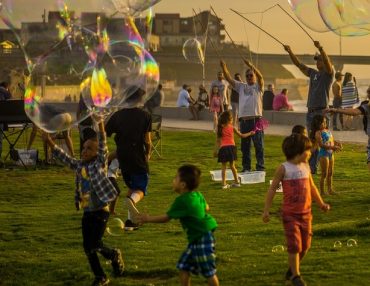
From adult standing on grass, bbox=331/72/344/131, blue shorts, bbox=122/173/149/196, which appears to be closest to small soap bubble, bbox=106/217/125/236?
blue shorts, bbox=122/173/149/196

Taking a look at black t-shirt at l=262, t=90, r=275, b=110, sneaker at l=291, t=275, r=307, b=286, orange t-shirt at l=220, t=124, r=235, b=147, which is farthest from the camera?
black t-shirt at l=262, t=90, r=275, b=110

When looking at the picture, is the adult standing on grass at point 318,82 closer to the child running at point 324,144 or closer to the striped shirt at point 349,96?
the child running at point 324,144

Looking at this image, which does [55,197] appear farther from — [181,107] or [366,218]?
[181,107]

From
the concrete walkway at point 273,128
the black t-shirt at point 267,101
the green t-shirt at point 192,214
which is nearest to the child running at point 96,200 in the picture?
the green t-shirt at point 192,214

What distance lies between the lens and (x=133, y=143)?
36.0ft

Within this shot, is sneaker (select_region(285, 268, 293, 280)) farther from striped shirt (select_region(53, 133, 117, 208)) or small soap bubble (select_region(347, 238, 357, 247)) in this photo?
small soap bubble (select_region(347, 238, 357, 247))

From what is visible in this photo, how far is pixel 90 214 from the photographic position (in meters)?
8.34

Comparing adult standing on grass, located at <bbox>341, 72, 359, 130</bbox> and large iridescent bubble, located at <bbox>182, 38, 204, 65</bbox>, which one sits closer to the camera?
large iridescent bubble, located at <bbox>182, 38, 204, 65</bbox>

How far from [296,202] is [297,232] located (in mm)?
256

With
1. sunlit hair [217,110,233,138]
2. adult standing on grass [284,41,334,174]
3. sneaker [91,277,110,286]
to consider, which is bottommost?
sneaker [91,277,110,286]

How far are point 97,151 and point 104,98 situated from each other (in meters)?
1.71

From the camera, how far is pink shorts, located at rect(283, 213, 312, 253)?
25.5ft

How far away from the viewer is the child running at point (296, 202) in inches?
307

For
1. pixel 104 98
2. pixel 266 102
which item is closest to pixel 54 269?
pixel 104 98
